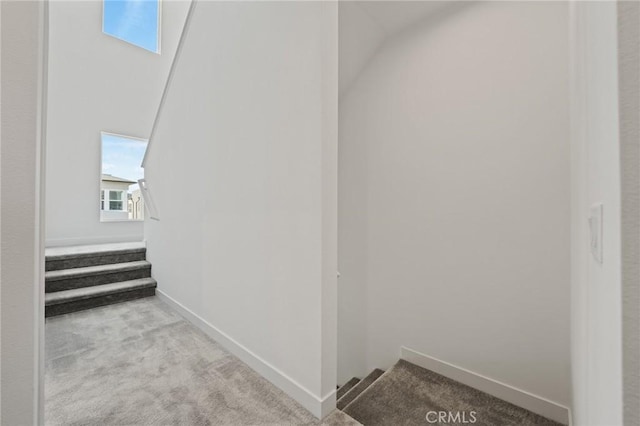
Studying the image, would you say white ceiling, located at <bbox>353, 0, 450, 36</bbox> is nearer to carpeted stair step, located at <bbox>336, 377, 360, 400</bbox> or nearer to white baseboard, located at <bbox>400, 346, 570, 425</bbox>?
white baseboard, located at <bbox>400, 346, 570, 425</bbox>

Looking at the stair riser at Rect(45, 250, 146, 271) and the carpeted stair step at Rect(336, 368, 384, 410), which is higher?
the stair riser at Rect(45, 250, 146, 271)

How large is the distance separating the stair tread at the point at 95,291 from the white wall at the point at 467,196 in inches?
94.4

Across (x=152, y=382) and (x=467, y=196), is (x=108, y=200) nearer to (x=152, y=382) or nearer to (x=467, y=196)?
(x=152, y=382)

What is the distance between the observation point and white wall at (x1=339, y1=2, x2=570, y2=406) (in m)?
1.51

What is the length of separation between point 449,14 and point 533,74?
0.75 meters

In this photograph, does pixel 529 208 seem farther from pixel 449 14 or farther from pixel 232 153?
pixel 232 153

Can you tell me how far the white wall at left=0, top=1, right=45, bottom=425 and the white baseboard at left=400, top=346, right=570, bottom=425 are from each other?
2082 millimetres

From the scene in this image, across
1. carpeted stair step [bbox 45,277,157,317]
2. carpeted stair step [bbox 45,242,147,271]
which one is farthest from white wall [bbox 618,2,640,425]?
carpeted stair step [bbox 45,242,147,271]

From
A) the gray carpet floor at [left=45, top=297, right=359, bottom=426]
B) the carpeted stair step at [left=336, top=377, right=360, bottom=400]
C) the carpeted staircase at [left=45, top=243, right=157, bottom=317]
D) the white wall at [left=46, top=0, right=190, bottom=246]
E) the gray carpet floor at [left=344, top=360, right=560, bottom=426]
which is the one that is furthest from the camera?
the white wall at [left=46, top=0, right=190, bottom=246]

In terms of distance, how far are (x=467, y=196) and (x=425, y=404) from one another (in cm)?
135

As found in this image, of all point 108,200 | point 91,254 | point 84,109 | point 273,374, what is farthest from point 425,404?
point 84,109

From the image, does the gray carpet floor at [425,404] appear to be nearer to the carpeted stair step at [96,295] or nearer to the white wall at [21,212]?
the white wall at [21,212]

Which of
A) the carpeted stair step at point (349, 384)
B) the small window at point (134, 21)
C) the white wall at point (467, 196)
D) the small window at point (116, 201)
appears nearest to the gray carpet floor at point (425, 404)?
the white wall at point (467, 196)

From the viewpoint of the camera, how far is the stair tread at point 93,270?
2585 mm
